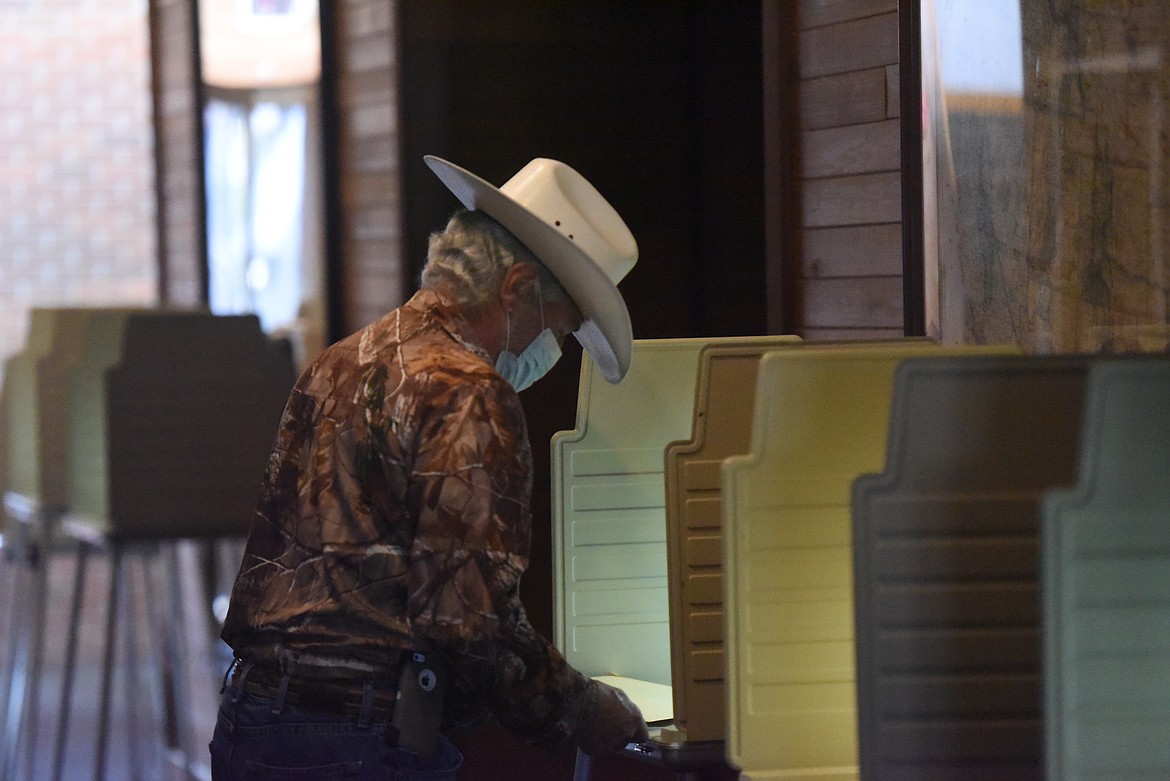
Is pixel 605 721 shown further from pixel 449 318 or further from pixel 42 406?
pixel 42 406

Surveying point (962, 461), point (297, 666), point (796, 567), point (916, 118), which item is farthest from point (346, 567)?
point (916, 118)

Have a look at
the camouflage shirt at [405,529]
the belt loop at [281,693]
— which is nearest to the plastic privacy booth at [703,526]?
the camouflage shirt at [405,529]

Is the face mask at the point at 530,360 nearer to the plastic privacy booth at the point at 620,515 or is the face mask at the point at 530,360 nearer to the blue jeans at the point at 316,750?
the plastic privacy booth at the point at 620,515

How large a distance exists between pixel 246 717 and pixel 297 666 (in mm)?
102

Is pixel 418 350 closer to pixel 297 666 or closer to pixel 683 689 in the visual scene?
pixel 297 666

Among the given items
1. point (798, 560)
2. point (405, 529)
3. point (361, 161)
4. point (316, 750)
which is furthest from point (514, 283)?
point (361, 161)

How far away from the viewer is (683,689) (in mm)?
1923

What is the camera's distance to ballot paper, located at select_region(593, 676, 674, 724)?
2.06m

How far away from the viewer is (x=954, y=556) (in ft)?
4.49

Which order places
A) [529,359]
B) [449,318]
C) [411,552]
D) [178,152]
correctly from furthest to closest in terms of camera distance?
[178,152], [529,359], [449,318], [411,552]

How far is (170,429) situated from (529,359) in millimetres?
2199

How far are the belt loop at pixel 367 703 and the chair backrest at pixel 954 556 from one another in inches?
22.2

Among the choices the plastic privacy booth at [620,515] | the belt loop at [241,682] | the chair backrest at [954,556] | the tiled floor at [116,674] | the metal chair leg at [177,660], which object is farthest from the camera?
the tiled floor at [116,674]

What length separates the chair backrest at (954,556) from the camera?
1.36m
